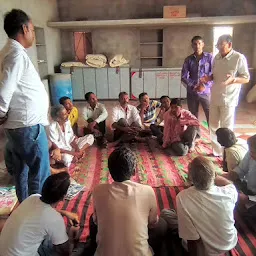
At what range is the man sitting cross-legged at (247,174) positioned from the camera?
2.19m

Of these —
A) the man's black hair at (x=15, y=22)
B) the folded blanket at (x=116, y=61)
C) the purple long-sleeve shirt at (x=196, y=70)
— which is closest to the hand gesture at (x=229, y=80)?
the purple long-sleeve shirt at (x=196, y=70)

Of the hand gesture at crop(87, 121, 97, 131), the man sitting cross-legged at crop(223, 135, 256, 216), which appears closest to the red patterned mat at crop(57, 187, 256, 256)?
A: the man sitting cross-legged at crop(223, 135, 256, 216)

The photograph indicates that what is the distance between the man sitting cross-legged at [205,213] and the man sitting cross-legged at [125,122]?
2.50 metres

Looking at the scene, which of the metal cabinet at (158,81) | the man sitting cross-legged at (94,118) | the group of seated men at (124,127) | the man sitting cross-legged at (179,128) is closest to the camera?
the group of seated men at (124,127)

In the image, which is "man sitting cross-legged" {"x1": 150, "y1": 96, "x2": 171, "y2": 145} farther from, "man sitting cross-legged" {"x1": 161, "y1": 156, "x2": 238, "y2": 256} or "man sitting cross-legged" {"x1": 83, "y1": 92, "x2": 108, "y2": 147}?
"man sitting cross-legged" {"x1": 161, "y1": 156, "x2": 238, "y2": 256}

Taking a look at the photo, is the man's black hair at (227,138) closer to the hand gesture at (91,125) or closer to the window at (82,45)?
the hand gesture at (91,125)

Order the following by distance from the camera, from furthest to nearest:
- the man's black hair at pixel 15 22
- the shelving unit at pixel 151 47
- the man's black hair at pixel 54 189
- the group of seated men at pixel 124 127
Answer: the shelving unit at pixel 151 47 < the group of seated men at pixel 124 127 < the man's black hair at pixel 15 22 < the man's black hair at pixel 54 189

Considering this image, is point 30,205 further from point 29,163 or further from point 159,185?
point 159,185

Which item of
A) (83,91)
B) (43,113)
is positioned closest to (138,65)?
(83,91)

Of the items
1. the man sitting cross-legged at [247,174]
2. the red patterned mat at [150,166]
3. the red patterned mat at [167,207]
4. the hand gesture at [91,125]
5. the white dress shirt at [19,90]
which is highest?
the white dress shirt at [19,90]

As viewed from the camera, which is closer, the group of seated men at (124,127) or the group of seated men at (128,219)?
the group of seated men at (128,219)

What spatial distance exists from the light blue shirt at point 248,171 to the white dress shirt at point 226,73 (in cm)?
117

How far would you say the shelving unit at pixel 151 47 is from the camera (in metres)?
7.81

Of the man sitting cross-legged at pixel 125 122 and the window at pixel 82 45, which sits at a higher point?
the window at pixel 82 45
